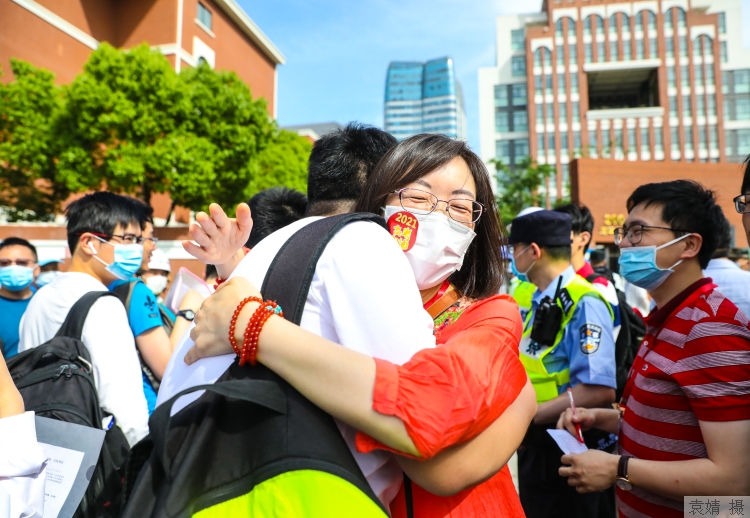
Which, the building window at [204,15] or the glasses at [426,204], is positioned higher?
the building window at [204,15]

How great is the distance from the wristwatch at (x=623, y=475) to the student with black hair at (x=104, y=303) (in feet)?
6.38

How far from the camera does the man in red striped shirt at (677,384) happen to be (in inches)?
67.4

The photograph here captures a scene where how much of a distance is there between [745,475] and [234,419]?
168cm

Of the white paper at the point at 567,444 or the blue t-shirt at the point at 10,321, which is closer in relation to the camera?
the white paper at the point at 567,444

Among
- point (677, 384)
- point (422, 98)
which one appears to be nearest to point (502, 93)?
point (677, 384)

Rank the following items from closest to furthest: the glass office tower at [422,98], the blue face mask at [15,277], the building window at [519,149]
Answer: the blue face mask at [15,277] → the building window at [519,149] → the glass office tower at [422,98]

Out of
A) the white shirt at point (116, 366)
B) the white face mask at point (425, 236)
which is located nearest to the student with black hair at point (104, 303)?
the white shirt at point (116, 366)

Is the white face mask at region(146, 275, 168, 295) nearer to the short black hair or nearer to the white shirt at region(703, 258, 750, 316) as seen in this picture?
the short black hair

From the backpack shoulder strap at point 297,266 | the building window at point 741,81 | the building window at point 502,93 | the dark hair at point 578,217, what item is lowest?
the backpack shoulder strap at point 297,266

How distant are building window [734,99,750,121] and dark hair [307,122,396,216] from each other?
6026 centimetres

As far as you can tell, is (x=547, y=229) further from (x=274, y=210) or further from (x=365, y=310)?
(x=365, y=310)

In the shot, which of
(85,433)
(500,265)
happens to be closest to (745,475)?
(500,265)

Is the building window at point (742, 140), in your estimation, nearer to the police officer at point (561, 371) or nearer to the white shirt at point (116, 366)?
the police officer at point (561, 371)

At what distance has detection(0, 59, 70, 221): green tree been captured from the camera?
17.6 m
